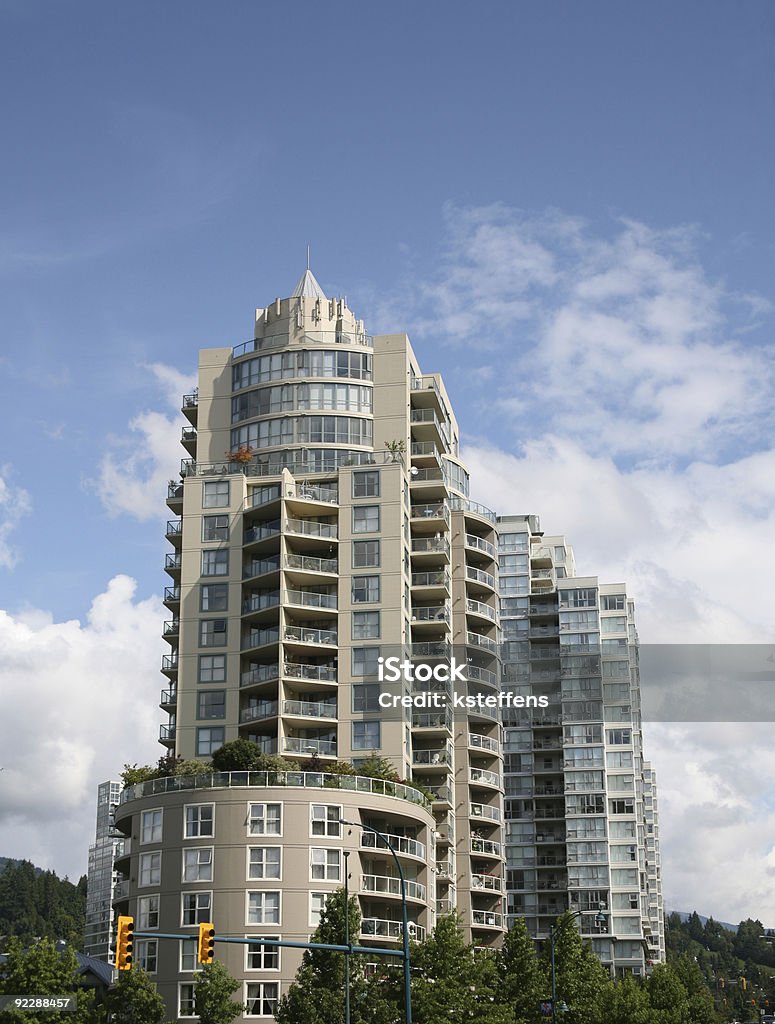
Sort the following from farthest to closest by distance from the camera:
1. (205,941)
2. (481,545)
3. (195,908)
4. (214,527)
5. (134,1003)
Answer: (481,545) → (214,527) → (195,908) → (134,1003) → (205,941)

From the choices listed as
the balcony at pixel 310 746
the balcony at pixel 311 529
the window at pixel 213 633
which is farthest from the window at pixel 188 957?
the balcony at pixel 311 529

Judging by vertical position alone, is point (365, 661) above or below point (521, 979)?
above

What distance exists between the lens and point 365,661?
88.2 meters

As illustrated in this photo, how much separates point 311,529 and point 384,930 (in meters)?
28.1

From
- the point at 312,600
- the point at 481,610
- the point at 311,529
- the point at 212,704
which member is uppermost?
the point at 311,529

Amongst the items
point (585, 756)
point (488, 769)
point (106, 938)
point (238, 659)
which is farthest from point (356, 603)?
point (585, 756)

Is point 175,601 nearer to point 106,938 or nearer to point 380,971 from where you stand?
point 106,938

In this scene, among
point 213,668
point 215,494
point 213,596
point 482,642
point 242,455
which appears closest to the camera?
point 213,668

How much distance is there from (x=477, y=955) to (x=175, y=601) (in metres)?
33.1

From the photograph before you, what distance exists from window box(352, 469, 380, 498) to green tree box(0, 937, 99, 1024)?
37451 millimetres

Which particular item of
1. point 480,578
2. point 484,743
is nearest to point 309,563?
point 480,578

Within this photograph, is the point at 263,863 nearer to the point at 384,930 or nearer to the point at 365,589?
the point at 384,930

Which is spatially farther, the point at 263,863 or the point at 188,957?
the point at 263,863

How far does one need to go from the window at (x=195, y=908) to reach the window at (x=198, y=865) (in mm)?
846
